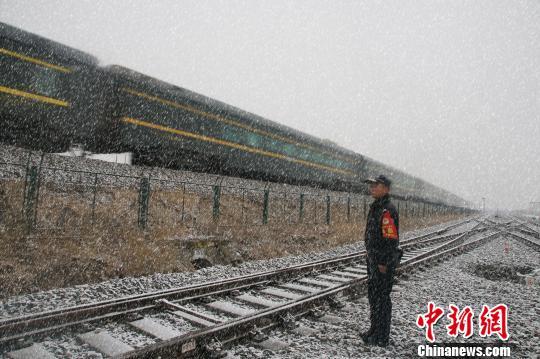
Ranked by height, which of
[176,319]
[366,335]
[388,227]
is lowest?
[176,319]

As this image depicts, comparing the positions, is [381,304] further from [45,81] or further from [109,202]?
[45,81]

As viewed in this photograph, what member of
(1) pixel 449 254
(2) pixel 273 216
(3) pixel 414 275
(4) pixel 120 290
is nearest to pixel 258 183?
(2) pixel 273 216

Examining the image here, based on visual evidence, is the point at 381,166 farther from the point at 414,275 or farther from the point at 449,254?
the point at 414,275

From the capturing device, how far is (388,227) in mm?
3699

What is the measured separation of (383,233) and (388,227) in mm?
85

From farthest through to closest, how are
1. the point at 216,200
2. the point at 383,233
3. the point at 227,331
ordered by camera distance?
the point at 216,200, the point at 383,233, the point at 227,331

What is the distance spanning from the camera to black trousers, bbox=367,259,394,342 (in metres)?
3.73

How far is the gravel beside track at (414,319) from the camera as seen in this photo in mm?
3547

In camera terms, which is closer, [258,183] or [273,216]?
[273,216]

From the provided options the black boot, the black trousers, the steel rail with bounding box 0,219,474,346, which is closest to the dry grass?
the steel rail with bounding box 0,219,474,346

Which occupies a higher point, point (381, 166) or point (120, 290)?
point (381, 166)

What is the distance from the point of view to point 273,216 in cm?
1505

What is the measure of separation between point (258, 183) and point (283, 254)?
7.46 meters

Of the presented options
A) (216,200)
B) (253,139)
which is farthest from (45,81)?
(253,139)
